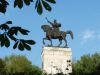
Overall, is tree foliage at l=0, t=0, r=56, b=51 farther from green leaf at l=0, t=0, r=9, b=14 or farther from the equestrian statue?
the equestrian statue

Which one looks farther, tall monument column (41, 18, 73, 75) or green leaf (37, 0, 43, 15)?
tall monument column (41, 18, 73, 75)

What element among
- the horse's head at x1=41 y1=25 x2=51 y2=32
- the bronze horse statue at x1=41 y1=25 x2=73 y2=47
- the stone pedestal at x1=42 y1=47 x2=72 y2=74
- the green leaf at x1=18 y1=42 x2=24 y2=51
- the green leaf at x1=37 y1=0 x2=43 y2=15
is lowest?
the green leaf at x1=18 y1=42 x2=24 y2=51

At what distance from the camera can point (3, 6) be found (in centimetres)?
394

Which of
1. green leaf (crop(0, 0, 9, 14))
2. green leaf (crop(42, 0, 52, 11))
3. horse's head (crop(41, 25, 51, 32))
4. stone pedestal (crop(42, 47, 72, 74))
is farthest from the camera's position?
horse's head (crop(41, 25, 51, 32))

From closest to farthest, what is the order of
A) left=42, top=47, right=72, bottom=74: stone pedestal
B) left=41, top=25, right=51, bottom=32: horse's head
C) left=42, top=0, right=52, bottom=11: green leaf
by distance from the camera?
left=42, top=0, right=52, bottom=11: green leaf, left=42, top=47, right=72, bottom=74: stone pedestal, left=41, top=25, right=51, bottom=32: horse's head

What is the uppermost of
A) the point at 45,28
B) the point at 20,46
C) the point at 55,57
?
the point at 45,28

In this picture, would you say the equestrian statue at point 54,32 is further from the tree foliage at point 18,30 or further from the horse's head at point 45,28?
the tree foliage at point 18,30

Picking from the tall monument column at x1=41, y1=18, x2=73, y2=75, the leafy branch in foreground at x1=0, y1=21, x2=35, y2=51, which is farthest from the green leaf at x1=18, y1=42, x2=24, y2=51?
the tall monument column at x1=41, y1=18, x2=73, y2=75

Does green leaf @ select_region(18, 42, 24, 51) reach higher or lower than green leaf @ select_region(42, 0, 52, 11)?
lower

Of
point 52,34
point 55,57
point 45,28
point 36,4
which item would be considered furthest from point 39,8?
point 52,34

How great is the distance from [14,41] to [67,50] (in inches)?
1234

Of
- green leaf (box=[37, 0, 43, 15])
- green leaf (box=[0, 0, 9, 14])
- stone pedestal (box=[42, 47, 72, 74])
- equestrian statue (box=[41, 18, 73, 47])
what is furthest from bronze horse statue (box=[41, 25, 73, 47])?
green leaf (box=[37, 0, 43, 15])

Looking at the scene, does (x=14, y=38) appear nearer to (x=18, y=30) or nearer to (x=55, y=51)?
(x=18, y=30)

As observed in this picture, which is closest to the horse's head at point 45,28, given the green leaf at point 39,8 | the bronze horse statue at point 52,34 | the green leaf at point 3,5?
the bronze horse statue at point 52,34
